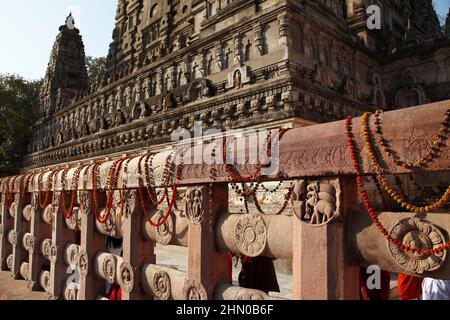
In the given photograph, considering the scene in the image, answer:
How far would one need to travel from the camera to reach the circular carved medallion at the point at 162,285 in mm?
3535

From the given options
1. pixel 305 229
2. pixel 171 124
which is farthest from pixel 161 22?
pixel 305 229

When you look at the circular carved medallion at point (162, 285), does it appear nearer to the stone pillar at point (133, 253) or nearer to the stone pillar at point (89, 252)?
the stone pillar at point (133, 253)

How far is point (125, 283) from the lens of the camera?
402cm

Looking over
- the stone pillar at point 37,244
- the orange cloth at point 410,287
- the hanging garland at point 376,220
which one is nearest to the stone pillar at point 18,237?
the stone pillar at point 37,244

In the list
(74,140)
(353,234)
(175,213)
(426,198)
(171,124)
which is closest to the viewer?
(353,234)

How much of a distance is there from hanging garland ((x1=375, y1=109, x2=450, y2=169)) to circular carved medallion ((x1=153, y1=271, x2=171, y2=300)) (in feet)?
8.36

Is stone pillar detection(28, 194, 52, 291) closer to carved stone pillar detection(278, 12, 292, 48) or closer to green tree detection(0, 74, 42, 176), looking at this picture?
carved stone pillar detection(278, 12, 292, 48)

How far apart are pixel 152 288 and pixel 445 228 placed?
2.97 metres

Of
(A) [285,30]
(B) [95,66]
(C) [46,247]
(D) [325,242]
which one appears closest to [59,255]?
(C) [46,247]

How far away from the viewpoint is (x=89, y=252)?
4.75m

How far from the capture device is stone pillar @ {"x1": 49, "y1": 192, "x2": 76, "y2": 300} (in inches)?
212
